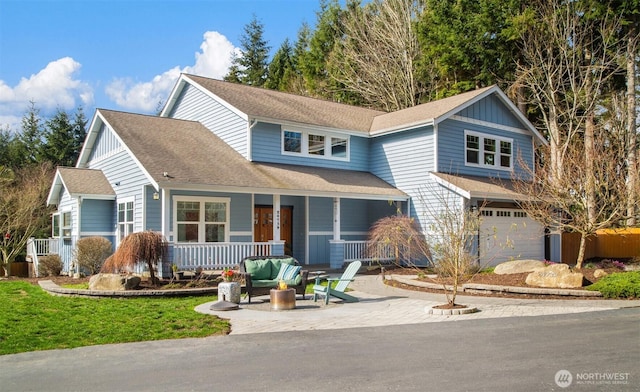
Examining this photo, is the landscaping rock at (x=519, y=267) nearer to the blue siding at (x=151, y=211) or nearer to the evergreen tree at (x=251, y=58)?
the blue siding at (x=151, y=211)

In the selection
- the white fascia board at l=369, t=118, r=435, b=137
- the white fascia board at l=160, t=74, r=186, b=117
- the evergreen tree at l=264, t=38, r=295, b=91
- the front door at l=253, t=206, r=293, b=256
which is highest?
the evergreen tree at l=264, t=38, r=295, b=91

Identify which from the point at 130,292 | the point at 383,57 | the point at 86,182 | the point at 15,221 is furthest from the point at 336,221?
the point at 383,57

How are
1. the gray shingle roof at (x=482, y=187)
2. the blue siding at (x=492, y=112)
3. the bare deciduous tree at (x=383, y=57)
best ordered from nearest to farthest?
the gray shingle roof at (x=482, y=187), the blue siding at (x=492, y=112), the bare deciduous tree at (x=383, y=57)

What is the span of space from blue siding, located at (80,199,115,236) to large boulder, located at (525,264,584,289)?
48.4 feet

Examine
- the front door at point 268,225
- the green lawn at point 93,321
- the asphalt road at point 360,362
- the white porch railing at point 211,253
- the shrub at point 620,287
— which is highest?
the front door at point 268,225

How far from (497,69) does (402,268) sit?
14864 millimetres

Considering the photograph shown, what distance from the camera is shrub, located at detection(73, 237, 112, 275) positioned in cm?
1820

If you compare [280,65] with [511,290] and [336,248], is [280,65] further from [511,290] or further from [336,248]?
[511,290]

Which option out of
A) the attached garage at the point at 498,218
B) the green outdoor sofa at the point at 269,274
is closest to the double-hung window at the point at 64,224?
the green outdoor sofa at the point at 269,274

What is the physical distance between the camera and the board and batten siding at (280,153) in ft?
67.2

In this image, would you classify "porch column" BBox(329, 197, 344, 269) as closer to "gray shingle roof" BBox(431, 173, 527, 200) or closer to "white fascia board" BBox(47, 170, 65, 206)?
"gray shingle roof" BBox(431, 173, 527, 200)

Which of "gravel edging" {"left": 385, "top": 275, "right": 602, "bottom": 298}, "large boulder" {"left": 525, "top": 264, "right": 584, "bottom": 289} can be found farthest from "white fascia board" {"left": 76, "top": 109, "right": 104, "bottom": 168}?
"large boulder" {"left": 525, "top": 264, "right": 584, "bottom": 289}

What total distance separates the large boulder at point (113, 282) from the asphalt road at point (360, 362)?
5888 millimetres

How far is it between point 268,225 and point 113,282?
759cm
